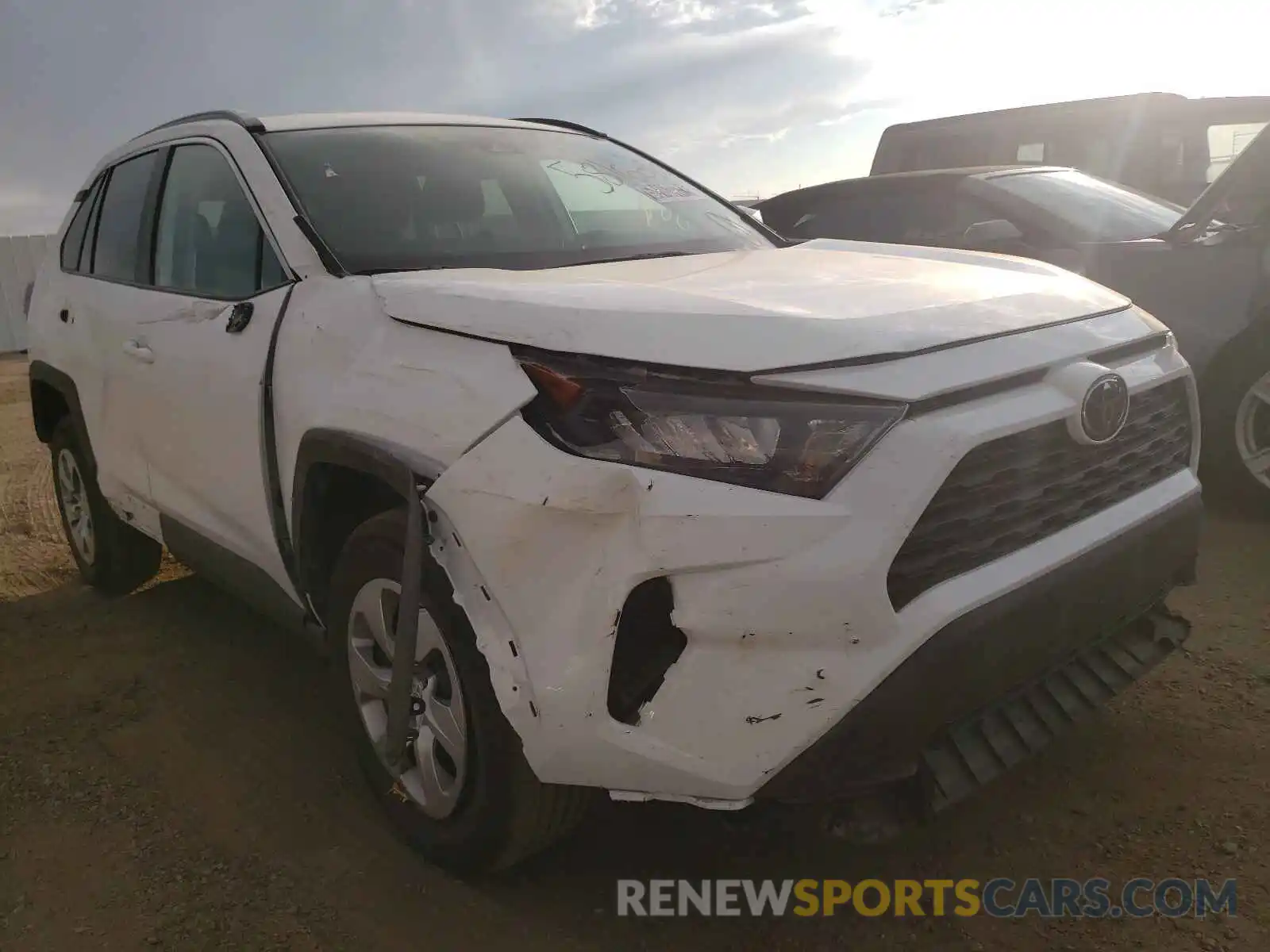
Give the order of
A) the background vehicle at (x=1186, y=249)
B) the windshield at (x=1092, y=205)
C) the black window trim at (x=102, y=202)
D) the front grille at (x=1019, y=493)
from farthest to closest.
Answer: the windshield at (x=1092, y=205) < the background vehicle at (x=1186, y=249) < the black window trim at (x=102, y=202) < the front grille at (x=1019, y=493)

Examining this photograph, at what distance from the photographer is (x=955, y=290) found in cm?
216

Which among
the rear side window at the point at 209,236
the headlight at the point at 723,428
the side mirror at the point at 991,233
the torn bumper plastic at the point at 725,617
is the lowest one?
the torn bumper plastic at the point at 725,617

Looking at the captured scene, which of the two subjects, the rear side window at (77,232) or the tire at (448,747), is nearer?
the tire at (448,747)

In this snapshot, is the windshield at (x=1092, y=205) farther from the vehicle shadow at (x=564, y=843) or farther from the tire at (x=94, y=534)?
the tire at (x=94, y=534)

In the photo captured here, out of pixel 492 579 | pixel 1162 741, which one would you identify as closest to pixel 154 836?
pixel 492 579

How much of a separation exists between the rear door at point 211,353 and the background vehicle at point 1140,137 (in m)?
6.69

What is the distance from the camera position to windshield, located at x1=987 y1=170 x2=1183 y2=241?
4.88 m

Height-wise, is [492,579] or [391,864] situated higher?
[492,579]

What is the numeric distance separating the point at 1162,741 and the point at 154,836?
2628mm

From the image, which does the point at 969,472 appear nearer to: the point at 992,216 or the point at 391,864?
the point at 391,864

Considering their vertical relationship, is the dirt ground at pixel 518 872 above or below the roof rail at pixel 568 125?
below

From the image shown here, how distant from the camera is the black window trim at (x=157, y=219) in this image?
2.60 m

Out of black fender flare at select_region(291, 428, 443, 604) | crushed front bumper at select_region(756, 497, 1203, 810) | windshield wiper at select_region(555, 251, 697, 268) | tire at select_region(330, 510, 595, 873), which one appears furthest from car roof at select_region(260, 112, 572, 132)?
crushed front bumper at select_region(756, 497, 1203, 810)

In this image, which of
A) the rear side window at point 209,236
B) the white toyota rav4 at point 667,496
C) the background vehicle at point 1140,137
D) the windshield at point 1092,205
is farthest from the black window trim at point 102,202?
the background vehicle at point 1140,137
